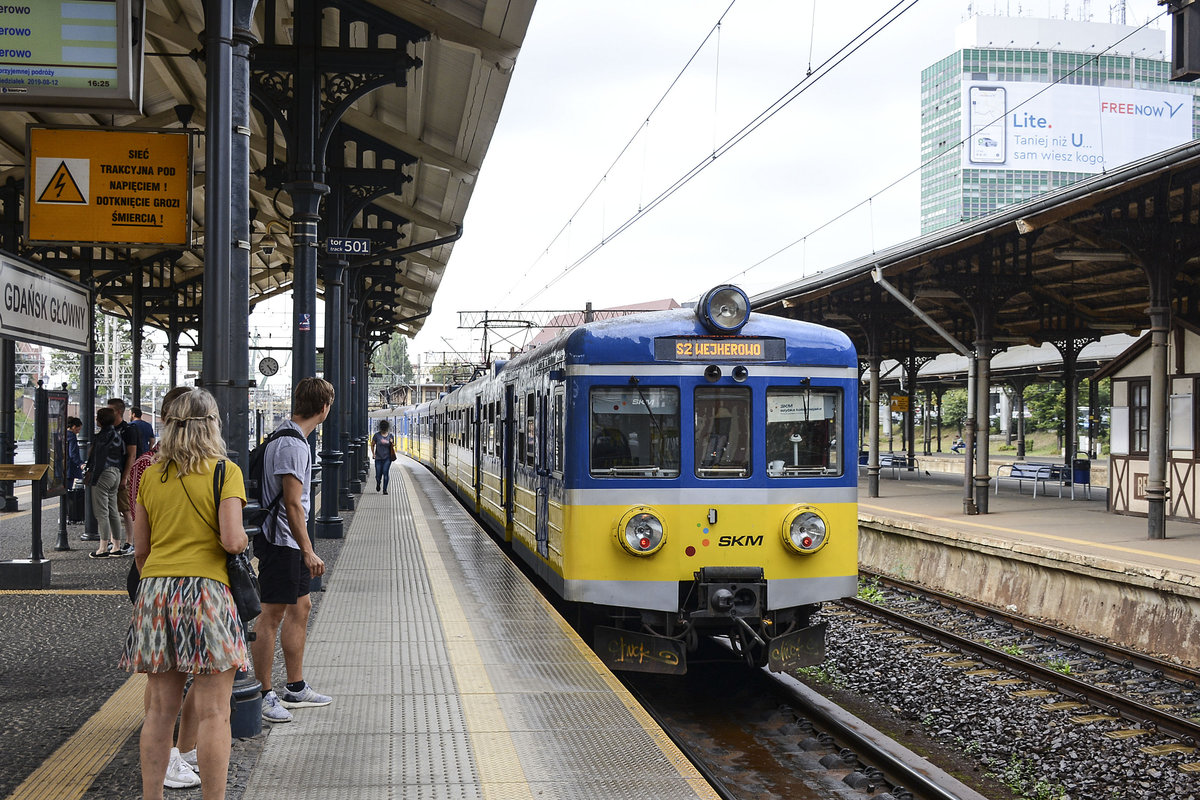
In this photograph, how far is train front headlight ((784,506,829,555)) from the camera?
7.23 m

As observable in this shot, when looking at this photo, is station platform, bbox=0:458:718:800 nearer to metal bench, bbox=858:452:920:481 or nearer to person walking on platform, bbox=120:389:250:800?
person walking on platform, bbox=120:389:250:800

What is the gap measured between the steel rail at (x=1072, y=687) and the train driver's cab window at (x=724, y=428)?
313 cm

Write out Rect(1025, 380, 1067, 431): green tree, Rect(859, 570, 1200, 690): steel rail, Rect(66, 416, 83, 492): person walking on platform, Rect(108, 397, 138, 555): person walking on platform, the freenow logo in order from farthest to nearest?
1. the freenow logo
2. Rect(1025, 380, 1067, 431): green tree
3. Rect(66, 416, 83, 492): person walking on platform
4. Rect(108, 397, 138, 555): person walking on platform
5. Rect(859, 570, 1200, 690): steel rail

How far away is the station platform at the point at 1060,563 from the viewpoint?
10031 mm

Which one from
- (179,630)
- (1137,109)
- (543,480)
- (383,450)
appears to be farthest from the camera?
(1137,109)

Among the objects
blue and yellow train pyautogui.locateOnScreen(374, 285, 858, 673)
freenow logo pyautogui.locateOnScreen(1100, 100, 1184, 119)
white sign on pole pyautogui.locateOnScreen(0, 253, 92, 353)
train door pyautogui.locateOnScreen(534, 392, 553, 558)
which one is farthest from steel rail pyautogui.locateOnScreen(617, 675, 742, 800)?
freenow logo pyautogui.locateOnScreen(1100, 100, 1184, 119)

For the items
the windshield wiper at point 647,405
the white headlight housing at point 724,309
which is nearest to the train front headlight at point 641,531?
the windshield wiper at point 647,405

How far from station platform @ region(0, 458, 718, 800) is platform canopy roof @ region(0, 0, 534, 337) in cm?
253

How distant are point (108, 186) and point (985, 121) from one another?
87.1 m

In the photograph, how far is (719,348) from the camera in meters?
7.37

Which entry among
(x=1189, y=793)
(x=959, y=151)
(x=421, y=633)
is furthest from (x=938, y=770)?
(x=959, y=151)

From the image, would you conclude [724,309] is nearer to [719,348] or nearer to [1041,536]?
[719,348]

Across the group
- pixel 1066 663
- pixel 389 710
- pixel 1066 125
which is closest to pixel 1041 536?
pixel 1066 663

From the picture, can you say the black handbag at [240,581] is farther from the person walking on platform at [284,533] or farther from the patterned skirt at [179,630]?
the person walking on platform at [284,533]
